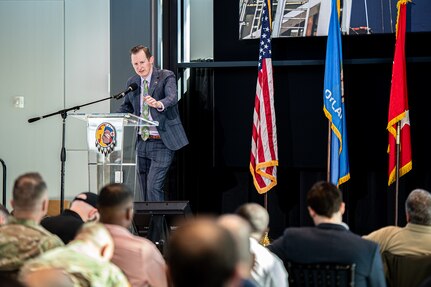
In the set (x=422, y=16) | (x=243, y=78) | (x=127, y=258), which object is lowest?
(x=127, y=258)

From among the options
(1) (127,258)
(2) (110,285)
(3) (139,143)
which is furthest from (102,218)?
(3) (139,143)

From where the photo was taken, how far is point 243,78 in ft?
26.6

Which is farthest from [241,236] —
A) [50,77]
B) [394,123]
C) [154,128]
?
[50,77]

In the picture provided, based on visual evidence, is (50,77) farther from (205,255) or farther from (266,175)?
(205,255)

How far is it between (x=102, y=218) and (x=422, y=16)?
16.2ft

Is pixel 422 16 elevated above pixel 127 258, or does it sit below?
above

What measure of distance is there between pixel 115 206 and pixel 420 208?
171cm

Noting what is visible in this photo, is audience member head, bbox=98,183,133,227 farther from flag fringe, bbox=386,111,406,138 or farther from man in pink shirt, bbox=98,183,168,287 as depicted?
flag fringe, bbox=386,111,406,138

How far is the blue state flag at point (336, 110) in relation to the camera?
7.41m

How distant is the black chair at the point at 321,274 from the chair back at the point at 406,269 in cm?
60

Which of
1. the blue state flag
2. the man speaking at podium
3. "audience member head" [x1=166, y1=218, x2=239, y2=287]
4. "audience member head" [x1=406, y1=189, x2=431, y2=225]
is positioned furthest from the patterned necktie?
"audience member head" [x1=166, y1=218, x2=239, y2=287]

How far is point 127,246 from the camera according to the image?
355 cm

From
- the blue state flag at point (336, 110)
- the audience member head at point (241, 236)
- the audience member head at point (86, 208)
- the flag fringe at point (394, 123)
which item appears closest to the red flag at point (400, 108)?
the flag fringe at point (394, 123)

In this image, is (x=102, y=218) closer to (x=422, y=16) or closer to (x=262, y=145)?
(x=262, y=145)
